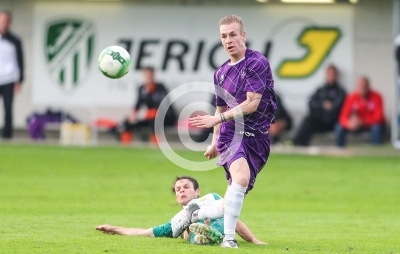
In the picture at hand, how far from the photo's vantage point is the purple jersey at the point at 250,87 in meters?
9.92

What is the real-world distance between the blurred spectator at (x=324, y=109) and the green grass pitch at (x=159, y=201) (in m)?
1.50

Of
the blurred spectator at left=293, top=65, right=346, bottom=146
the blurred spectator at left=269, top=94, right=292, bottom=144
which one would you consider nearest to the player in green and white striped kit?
the blurred spectator at left=269, top=94, right=292, bottom=144

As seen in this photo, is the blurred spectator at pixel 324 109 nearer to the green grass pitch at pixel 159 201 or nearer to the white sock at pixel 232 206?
the green grass pitch at pixel 159 201

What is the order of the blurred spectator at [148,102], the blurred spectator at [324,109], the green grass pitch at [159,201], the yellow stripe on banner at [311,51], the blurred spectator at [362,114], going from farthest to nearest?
the yellow stripe on banner at [311,51], the blurred spectator at [148,102], the blurred spectator at [324,109], the blurred spectator at [362,114], the green grass pitch at [159,201]

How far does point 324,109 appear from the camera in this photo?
25.3 m

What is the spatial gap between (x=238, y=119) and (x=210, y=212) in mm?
1008

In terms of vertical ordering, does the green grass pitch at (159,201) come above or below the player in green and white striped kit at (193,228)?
below

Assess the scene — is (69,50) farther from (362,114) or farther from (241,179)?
(241,179)

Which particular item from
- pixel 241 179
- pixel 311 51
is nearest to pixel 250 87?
→ pixel 241 179

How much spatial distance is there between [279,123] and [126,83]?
479cm

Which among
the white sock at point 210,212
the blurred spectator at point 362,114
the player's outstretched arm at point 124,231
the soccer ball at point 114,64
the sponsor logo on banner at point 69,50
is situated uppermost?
the sponsor logo on banner at point 69,50

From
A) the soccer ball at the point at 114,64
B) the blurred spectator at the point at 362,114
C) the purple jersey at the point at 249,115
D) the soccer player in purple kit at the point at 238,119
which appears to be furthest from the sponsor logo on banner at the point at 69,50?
the purple jersey at the point at 249,115

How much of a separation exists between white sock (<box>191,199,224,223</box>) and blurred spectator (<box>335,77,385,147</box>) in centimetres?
1473

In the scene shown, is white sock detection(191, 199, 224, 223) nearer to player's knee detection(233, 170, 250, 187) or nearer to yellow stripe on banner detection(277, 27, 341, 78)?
player's knee detection(233, 170, 250, 187)
